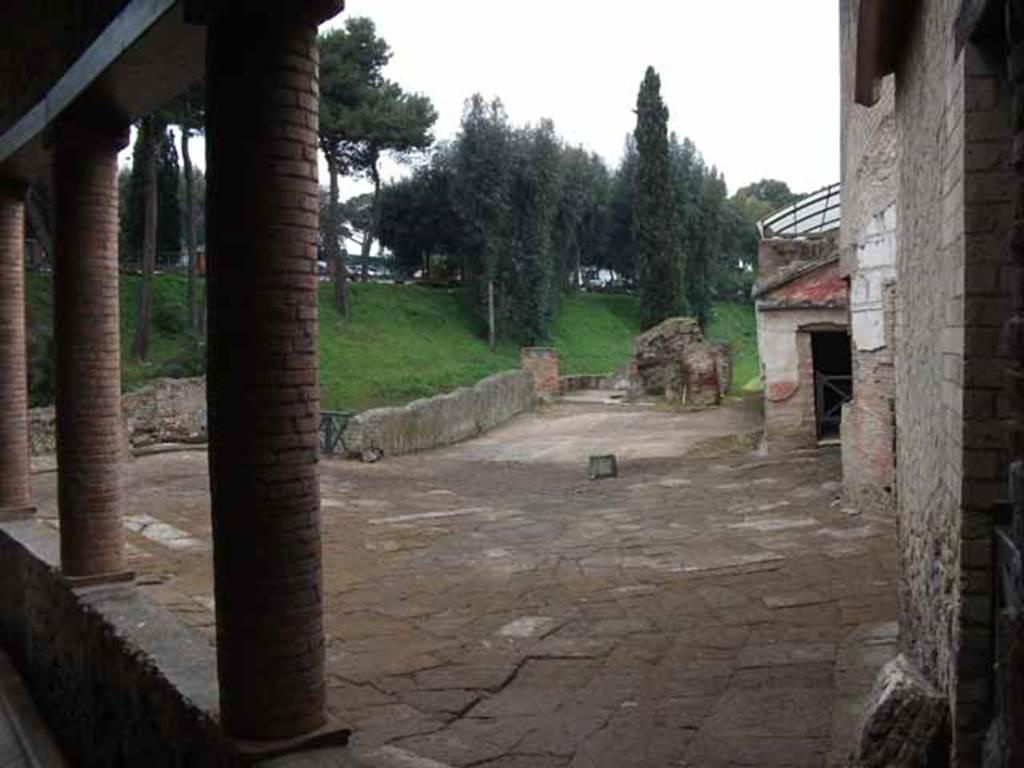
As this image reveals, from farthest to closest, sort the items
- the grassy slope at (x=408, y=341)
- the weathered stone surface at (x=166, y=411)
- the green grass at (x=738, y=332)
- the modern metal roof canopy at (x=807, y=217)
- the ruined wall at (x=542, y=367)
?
the green grass at (x=738, y=332), the ruined wall at (x=542, y=367), the grassy slope at (x=408, y=341), the weathered stone surface at (x=166, y=411), the modern metal roof canopy at (x=807, y=217)

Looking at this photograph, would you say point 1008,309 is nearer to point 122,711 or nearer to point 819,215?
point 122,711

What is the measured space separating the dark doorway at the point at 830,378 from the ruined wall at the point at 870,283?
11.0 ft

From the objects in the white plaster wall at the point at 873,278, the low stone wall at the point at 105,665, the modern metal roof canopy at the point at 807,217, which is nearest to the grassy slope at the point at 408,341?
the modern metal roof canopy at the point at 807,217

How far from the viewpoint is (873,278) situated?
8.59m

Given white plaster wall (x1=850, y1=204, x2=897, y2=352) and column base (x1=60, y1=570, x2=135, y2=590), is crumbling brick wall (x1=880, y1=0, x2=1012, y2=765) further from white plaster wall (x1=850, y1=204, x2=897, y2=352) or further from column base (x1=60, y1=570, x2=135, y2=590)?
column base (x1=60, y1=570, x2=135, y2=590)

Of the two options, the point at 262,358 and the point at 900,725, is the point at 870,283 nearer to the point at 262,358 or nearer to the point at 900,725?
the point at 900,725

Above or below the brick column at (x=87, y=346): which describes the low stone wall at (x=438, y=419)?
below

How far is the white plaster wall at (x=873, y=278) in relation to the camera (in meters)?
8.23

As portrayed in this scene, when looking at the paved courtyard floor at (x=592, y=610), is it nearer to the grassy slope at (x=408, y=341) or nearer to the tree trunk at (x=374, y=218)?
the grassy slope at (x=408, y=341)

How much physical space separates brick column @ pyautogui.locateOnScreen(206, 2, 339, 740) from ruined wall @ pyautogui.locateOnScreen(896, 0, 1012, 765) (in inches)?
88.6

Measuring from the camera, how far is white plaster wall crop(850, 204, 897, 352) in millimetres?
8227

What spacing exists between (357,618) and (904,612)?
3.21 m

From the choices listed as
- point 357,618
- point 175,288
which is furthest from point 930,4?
point 175,288

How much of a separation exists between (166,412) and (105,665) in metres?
13.0
